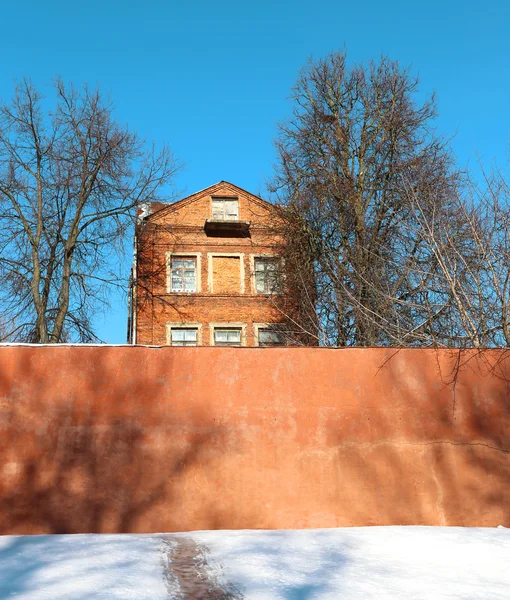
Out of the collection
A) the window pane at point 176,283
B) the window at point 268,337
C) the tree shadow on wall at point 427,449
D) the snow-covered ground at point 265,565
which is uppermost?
the window pane at point 176,283

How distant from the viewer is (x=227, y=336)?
76.6 feet

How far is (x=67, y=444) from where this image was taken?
7.41 meters

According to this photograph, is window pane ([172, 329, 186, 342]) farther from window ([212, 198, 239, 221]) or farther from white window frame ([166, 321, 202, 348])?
window ([212, 198, 239, 221])

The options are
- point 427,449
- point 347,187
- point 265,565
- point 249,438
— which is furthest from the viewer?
point 347,187

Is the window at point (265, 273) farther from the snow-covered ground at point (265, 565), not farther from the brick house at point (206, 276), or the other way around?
the snow-covered ground at point (265, 565)

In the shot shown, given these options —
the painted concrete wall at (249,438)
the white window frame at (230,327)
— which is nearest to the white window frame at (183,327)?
the white window frame at (230,327)

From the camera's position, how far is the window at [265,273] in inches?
921

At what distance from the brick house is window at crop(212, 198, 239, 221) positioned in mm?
45

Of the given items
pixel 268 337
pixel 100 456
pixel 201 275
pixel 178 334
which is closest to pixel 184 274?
pixel 201 275

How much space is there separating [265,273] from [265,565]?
724 inches

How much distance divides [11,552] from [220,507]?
243 cm

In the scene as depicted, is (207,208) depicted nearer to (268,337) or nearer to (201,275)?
(201,275)

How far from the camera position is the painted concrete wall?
737 cm

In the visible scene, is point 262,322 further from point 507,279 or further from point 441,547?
point 441,547
